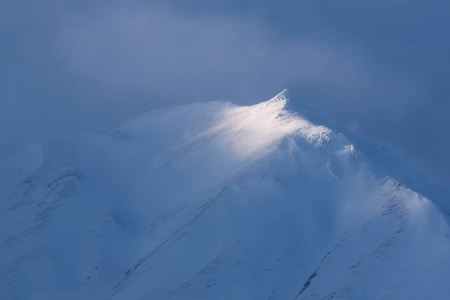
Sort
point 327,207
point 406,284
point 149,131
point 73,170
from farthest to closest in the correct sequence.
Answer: point 149,131
point 73,170
point 327,207
point 406,284

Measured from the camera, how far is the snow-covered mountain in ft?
409

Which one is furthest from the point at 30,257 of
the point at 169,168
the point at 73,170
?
the point at 169,168

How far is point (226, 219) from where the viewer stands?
440 ft

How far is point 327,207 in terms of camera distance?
138000 mm

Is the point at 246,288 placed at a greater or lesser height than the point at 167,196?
lesser

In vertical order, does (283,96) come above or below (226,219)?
above

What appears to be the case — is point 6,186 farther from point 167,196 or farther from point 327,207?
point 327,207

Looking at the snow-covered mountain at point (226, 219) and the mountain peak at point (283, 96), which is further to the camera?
the mountain peak at point (283, 96)

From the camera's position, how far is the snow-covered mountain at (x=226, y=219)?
125 meters

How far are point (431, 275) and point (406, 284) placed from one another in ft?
13.5

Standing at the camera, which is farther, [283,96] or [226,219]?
[283,96]

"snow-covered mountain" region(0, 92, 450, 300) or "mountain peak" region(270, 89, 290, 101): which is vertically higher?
"mountain peak" region(270, 89, 290, 101)

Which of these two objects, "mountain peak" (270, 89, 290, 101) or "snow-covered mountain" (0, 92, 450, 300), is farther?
"mountain peak" (270, 89, 290, 101)

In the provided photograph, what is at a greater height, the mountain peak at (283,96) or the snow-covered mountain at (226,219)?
the mountain peak at (283,96)
